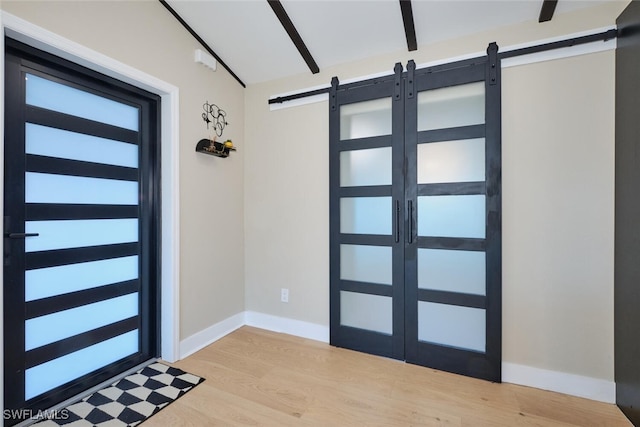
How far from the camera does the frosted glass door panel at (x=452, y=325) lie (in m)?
2.04

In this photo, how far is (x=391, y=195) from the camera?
228 cm

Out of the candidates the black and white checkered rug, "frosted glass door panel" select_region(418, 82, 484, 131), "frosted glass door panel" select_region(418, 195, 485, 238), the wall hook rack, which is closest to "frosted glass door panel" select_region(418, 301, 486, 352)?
"frosted glass door panel" select_region(418, 195, 485, 238)

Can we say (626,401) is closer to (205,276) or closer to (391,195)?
(391,195)

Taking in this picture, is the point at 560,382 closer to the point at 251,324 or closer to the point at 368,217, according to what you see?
the point at 368,217

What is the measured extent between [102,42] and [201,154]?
3.10 feet

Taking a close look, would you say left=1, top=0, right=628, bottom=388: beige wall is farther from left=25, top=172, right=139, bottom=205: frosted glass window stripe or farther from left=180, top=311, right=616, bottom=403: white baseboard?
left=25, top=172, right=139, bottom=205: frosted glass window stripe

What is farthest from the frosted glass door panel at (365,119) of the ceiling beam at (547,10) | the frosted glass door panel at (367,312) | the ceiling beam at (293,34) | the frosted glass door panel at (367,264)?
the frosted glass door panel at (367,312)

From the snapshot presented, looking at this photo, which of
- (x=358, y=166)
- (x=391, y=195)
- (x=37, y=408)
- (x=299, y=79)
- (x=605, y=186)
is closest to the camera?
(x=37, y=408)

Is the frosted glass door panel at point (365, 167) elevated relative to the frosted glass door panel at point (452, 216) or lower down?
elevated

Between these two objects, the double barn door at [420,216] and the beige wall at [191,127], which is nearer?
the beige wall at [191,127]

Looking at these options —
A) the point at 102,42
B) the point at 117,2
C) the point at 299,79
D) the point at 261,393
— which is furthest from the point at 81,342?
the point at 299,79

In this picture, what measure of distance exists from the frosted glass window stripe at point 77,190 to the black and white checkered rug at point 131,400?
1.25m

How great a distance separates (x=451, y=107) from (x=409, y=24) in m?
0.67

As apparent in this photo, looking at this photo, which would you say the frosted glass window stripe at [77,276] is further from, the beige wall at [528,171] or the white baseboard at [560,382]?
the white baseboard at [560,382]
